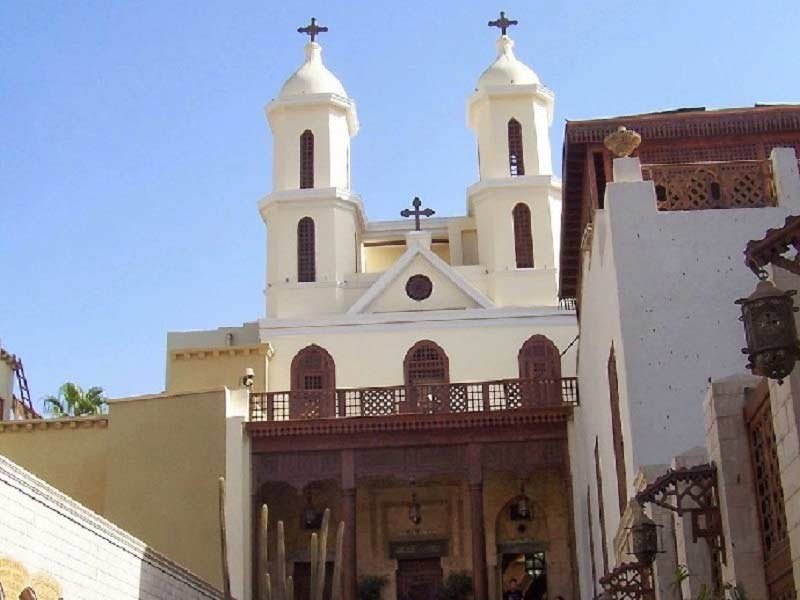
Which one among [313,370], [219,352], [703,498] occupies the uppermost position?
[219,352]

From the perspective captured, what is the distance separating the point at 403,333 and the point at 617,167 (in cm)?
1300

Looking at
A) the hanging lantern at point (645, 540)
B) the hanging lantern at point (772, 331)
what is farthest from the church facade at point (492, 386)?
the hanging lantern at point (772, 331)

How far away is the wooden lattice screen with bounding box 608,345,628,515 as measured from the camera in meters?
16.1

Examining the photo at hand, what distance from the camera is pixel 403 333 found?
93.0 ft

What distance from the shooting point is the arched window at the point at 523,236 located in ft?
101

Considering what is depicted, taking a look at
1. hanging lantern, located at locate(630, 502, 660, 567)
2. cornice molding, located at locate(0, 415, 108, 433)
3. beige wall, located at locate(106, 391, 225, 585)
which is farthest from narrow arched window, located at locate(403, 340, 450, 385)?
hanging lantern, located at locate(630, 502, 660, 567)

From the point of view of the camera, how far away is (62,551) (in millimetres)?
11750

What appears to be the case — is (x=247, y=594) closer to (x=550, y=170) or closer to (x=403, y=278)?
(x=403, y=278)

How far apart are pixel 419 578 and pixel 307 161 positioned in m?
11.0

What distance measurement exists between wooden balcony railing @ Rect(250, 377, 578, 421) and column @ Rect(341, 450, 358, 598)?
36.9 inches

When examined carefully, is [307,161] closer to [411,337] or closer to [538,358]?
[411,337]

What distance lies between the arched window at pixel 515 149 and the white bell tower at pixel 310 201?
389 cm

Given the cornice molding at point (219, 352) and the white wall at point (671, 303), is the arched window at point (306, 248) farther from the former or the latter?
the white wall at point (671, 303)

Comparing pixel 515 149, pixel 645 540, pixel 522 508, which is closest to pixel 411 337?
pixel 522 508
